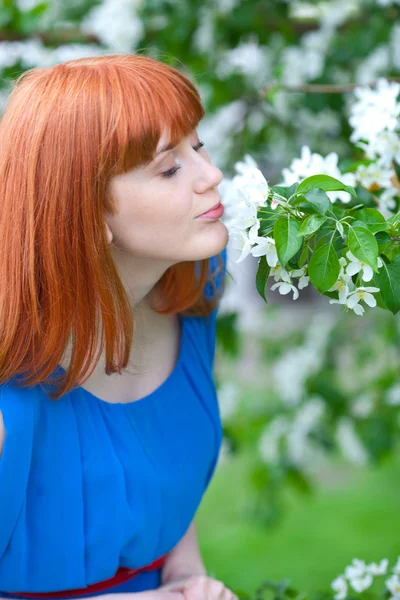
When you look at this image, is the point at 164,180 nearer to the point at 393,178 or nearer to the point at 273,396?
the point at 393,178

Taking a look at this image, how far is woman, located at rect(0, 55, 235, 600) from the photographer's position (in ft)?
4.08

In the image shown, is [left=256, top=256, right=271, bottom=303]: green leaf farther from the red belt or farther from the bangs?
the red belt

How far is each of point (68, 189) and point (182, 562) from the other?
2.68 ft

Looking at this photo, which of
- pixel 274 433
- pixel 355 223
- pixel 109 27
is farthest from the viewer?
pixel 274 433

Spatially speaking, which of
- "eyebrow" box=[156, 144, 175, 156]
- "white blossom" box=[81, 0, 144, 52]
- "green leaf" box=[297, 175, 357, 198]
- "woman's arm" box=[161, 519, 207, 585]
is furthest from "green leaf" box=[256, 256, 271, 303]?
"white blossom" box=[81, 0, 144, 52]

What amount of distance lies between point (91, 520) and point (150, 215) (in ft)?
1.73

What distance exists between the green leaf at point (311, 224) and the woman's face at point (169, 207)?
261 millimetres

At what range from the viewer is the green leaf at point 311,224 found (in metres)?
1.08

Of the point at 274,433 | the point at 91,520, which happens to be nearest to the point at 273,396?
the point at 274,433

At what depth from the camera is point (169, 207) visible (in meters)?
1.29

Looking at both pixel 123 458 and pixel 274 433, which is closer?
pixel 123 458

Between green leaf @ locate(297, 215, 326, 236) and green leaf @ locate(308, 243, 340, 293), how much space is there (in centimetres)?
3

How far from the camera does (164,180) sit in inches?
50.9

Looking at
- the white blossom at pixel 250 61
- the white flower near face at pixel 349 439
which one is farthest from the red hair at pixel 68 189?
the white flower near face at pixel 349 439
